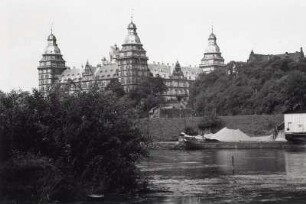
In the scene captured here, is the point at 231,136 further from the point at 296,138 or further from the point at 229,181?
the point at 229,181

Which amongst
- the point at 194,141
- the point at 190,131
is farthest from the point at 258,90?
the point at 194,141

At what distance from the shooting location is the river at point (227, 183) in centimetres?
3241

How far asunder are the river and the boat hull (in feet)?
113

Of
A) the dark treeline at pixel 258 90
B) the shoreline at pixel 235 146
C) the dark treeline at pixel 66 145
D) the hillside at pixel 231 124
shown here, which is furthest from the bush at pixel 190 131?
the dark treeline at pixel 66 145

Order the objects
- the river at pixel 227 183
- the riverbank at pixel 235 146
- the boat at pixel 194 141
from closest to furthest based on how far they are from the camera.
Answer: the river at pixel 227 183
the riverbank at pixel 235 146
the boat at pixel 194 141

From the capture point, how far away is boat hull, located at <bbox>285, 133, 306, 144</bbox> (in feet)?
302

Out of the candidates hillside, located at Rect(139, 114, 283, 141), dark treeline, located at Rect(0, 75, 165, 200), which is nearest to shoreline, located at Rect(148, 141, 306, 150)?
hillside, located at Rect(139, 114, 283, 141)

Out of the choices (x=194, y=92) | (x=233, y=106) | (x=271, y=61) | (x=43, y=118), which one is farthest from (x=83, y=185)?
(x=194, y=92)

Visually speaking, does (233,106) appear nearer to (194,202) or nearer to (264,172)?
(264,172)

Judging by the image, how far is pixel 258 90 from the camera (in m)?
121

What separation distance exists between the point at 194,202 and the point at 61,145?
25.2ft

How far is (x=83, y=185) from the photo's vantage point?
3278 cm

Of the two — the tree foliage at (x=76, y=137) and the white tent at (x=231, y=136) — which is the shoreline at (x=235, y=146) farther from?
the tree foliage at (x=76, y=137)

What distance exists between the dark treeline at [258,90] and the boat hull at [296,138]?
16.2 meters
